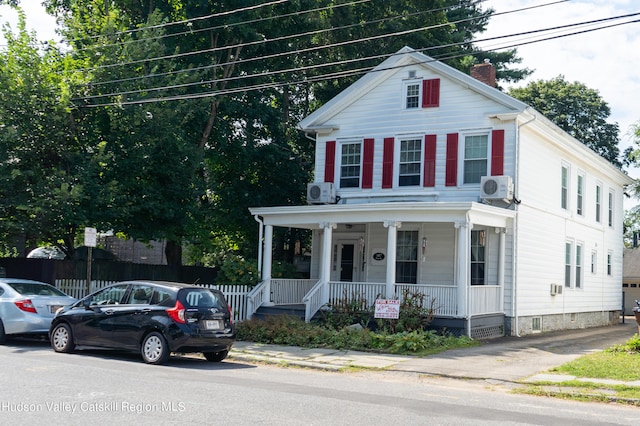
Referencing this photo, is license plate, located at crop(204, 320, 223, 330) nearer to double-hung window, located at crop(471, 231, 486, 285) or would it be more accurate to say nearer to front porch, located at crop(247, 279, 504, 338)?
front porch, located at crop(247, 279, 504, 338)

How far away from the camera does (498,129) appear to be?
20.7 meters

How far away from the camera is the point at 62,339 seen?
14.1 m

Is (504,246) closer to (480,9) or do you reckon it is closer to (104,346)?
(104,346)

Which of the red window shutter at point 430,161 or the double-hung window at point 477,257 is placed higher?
the red window shutter at point 430,161

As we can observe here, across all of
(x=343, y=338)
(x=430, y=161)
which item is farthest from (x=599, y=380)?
(x=430, y=161)

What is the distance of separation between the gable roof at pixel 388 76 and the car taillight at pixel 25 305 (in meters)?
11.4

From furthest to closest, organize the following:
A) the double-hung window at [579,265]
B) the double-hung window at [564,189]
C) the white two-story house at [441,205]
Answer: the double-hung window at [579,265], the double-hung window at [564,189], the white two-story house at [441,205]

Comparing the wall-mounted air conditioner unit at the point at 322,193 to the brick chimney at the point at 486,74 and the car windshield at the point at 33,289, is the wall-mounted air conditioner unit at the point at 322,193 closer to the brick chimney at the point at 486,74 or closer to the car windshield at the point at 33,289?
the brick chimney at the point at 486,74

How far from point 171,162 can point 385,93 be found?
7.55 meters

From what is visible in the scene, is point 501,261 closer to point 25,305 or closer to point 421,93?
point 421,93

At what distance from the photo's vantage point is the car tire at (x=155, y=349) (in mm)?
12711

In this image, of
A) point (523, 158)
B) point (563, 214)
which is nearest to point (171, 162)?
point (523, 158)

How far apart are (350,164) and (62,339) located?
1181 centimetres

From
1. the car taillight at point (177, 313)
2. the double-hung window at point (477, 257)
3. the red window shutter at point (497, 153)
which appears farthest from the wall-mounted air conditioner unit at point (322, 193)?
the car taillight at point (177, 313)
